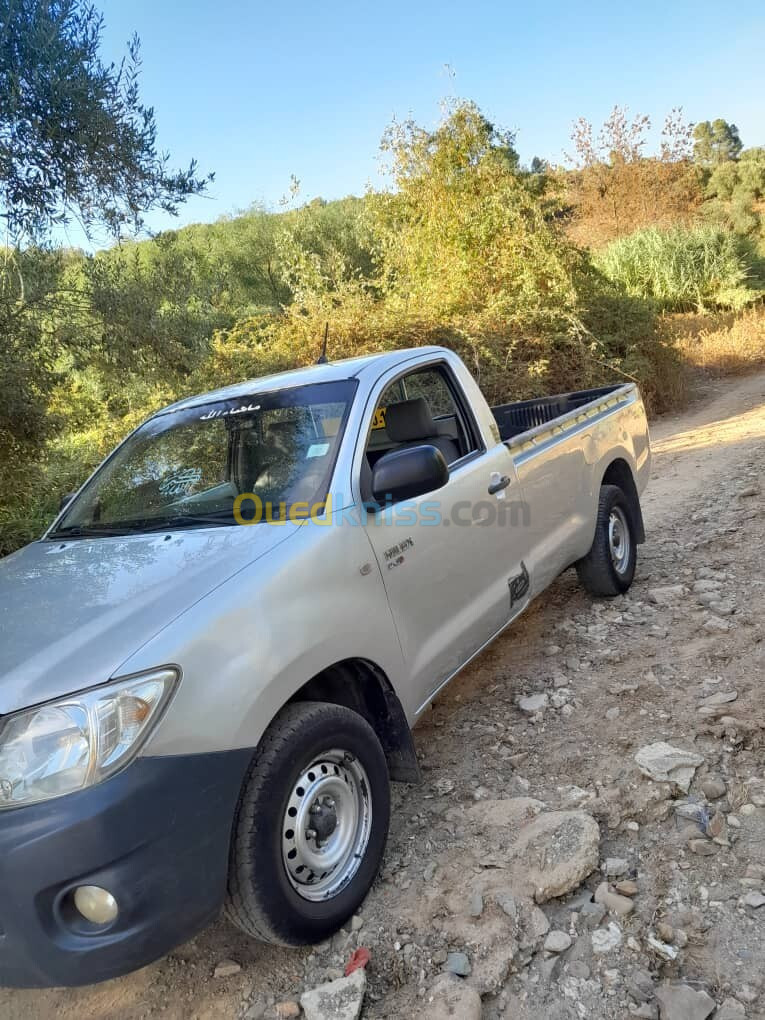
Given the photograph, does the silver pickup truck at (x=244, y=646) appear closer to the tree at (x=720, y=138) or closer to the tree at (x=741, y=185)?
the tree at (x=741, y=185)

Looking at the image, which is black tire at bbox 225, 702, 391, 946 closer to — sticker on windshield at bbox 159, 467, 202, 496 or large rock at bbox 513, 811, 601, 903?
large rock at bbox 513, 811, 601, 903

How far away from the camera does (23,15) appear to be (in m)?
5.80

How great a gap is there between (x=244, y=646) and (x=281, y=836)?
1.88 feet

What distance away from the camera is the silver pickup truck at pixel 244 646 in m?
1.85

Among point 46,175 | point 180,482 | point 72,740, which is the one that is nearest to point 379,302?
point 46,175

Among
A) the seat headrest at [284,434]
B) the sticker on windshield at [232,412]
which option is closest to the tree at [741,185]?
the sticker on windshield at [232,412]

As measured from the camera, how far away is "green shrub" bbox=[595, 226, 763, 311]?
19.1 meters

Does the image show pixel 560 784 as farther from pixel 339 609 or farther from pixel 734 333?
pixel 734 333

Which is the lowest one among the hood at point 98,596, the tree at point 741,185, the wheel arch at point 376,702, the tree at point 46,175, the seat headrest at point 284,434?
the wheel arch at point 376,702

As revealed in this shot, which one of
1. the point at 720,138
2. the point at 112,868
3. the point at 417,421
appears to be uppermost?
the point at 720,138

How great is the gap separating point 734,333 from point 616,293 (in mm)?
4150

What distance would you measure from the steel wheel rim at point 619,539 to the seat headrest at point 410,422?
69.4 inches

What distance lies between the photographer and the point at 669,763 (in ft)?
9.96

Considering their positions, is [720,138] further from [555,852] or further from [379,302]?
[555,852]
